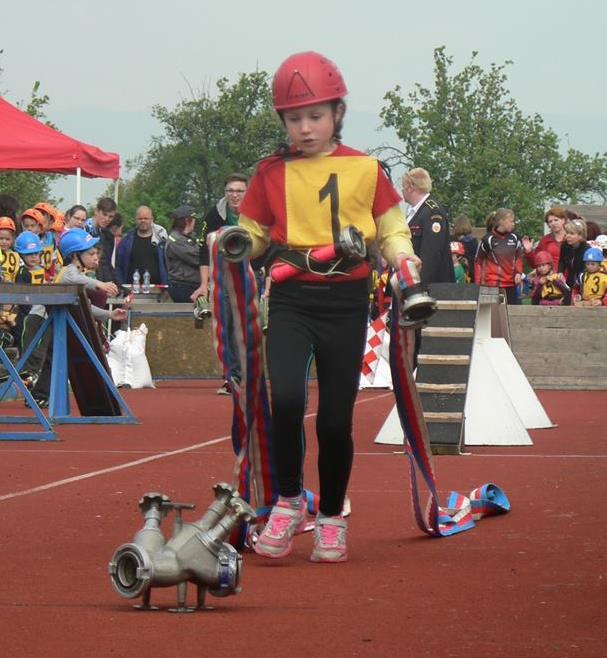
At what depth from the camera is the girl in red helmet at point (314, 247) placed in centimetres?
748

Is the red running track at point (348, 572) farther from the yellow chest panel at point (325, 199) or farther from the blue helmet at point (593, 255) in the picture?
the blue helmet at point (593, 255)

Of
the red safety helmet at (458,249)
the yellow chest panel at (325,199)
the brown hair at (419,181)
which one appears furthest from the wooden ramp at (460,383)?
the red safety helmet at (458,249)

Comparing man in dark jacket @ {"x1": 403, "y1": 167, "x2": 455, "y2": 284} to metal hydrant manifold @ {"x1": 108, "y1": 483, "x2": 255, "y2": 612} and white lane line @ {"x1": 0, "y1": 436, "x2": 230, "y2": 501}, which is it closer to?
white lane line @ {"x1": 0, "y1": 436, "x2": 230, "y2": 501}

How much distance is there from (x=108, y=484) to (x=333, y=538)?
3.17 metres

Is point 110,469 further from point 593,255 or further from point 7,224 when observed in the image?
point 593,255

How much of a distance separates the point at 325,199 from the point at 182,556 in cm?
191

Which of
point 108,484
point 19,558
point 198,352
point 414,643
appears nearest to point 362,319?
point 19,558

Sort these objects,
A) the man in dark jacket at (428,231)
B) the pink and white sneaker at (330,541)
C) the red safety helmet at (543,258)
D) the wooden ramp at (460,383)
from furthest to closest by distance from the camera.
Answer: the red safety helmet at (543,258) → the man in dark jacket at (428,231) → the wooden ramp at (460,383) → the pink and white sneaker at (330,541)

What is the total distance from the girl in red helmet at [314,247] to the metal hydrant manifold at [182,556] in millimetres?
1179

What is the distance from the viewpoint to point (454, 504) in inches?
335

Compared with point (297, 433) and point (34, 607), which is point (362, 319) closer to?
point (297, 433)

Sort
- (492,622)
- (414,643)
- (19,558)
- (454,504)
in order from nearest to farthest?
1. (414,643)
2. (492,622)
3. (19,558)
4. (454,504)

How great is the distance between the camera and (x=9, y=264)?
1866 centimetres

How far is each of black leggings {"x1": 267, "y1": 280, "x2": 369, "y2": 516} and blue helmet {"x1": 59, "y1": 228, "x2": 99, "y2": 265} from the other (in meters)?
9.63
